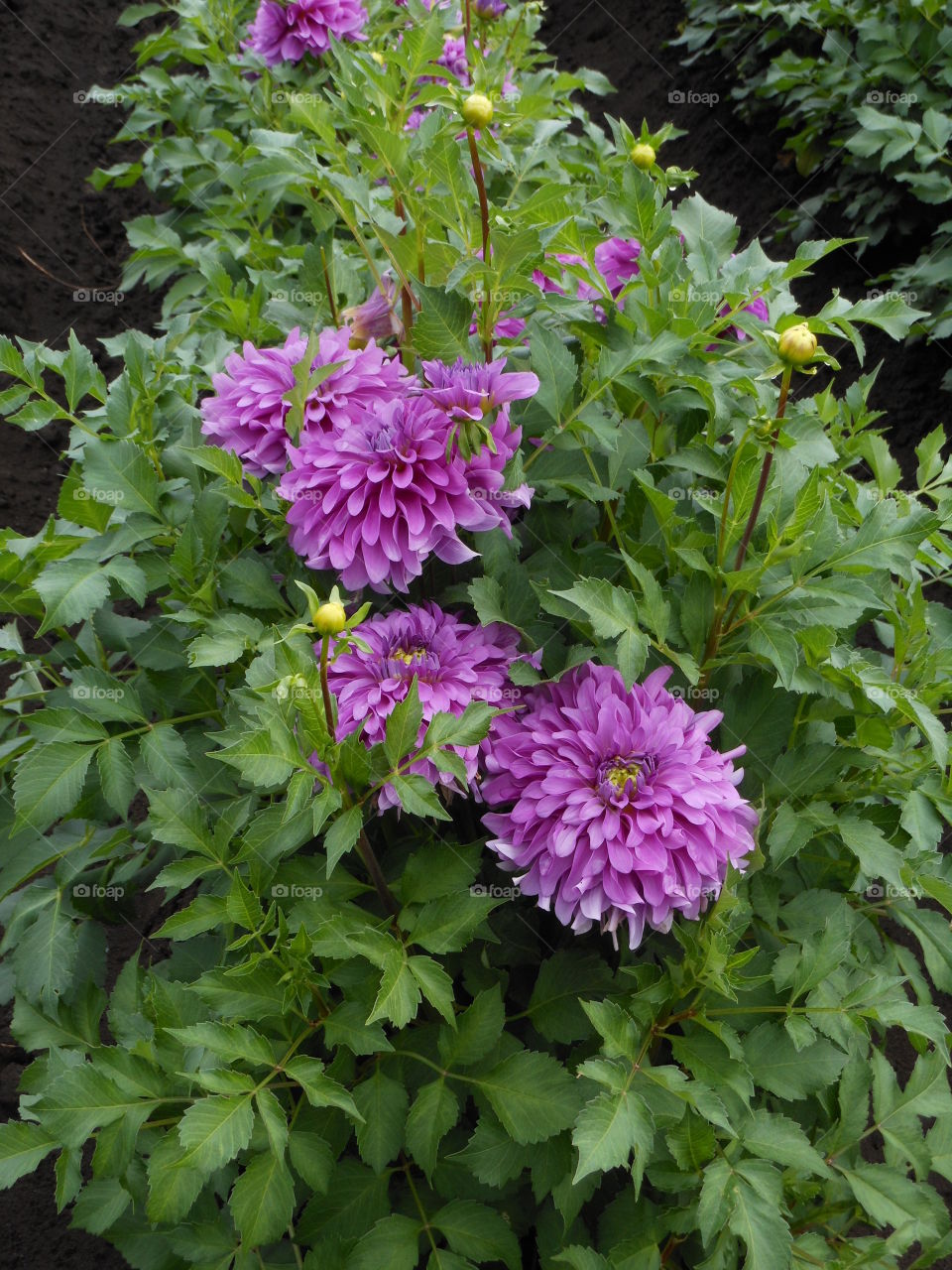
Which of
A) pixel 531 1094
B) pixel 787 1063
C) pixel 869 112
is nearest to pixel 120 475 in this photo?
pixel 531 1094

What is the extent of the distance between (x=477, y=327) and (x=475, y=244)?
86mm

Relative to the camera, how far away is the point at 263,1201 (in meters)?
1.00

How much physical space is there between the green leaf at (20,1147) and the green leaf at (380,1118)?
324 millimetres

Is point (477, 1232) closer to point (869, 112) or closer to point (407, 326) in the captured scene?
point (407, 326)

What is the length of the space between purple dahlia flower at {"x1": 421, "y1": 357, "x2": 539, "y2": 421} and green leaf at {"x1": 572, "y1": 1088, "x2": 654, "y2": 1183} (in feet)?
2.06

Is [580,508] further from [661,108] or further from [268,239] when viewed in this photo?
[661,108]

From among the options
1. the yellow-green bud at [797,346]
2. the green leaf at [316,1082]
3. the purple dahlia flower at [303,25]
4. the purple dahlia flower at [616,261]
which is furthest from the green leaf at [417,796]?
the purple dahlia flower at [303,25]

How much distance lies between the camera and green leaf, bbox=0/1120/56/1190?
44.4 inches

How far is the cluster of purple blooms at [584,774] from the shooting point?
99cm

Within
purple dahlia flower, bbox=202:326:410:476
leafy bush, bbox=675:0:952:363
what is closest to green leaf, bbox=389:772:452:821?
purple dahlia flower, bbox=202:326:410:476

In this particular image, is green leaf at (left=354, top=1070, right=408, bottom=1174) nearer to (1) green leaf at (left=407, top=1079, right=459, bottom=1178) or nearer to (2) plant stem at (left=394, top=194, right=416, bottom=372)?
(1) green leaf at (left=407, top=1079, right=459, bottom=1178)

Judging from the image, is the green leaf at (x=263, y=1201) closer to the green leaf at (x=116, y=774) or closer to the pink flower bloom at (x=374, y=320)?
the green leaf at (x=116, y=774)

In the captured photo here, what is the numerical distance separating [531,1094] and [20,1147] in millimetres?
537

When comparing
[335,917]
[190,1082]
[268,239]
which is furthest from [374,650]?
[268,239]
